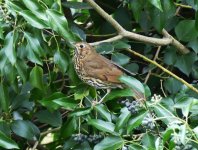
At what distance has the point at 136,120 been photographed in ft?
7.78

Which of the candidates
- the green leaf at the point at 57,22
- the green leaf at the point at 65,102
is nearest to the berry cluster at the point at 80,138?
the green leaf at the point at 65,102

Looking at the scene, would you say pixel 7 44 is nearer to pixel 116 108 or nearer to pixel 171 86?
pixel 116 108

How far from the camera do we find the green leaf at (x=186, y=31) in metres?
3.37

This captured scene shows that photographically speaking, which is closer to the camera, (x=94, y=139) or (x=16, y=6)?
(x=16, y=6)

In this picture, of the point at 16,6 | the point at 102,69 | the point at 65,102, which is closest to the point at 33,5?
the point at 16,6

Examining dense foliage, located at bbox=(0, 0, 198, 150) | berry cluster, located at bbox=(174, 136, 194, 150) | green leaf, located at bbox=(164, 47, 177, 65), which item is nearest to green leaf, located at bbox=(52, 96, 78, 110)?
dense foliage, located at bbox=(0, 0, 198, 150)

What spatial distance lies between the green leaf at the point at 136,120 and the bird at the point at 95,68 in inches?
23.7

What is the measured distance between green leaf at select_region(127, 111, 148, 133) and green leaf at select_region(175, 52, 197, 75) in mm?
1027

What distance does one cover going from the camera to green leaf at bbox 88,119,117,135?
2.51 meters

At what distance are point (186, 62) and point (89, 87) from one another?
26.2 inches

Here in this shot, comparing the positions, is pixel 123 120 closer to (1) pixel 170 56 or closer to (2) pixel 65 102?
(2) pixel 65 102

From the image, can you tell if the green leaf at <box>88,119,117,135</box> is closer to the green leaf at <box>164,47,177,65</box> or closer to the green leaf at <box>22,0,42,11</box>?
the green leaf at <box>22,0,42,11</box>

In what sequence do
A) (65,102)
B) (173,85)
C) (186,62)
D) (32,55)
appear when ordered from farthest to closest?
(186,62) < (173,85) < (65,102) < (32,55)

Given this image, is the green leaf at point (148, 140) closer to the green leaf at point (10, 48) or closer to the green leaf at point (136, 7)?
the green leaf at point (10, 48)
